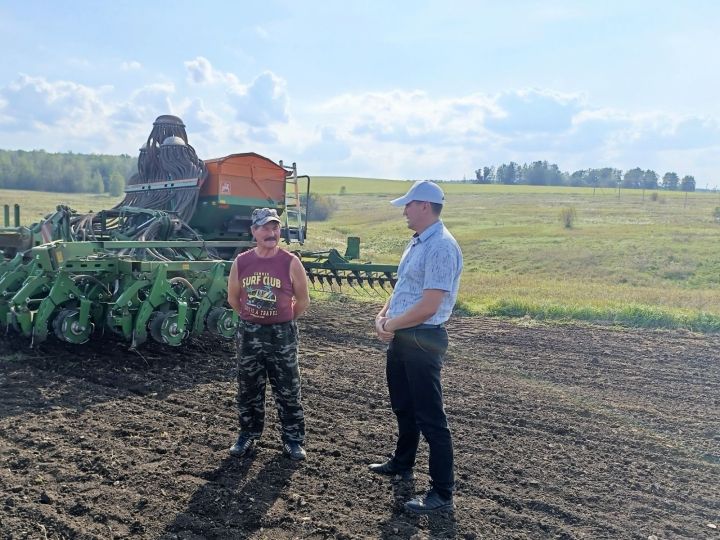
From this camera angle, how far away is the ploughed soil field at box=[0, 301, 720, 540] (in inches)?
147

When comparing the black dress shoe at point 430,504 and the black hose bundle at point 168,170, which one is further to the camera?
the black hose bundle at point 168,170

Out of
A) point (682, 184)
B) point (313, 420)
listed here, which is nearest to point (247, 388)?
point (313, 420)

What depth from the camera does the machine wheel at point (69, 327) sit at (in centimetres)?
672

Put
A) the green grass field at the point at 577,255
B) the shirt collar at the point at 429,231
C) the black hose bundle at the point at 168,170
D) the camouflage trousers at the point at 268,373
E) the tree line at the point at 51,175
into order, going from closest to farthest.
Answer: the shirt collar at the point at 429,231 < the camouflage trousers at the point at 268,373 < the black hose bundle at the point at 168,170 < the green grass field at the point at 577,255 < the tree line at the point at 51,175

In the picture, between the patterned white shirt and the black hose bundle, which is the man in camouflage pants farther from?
the black hose bundle

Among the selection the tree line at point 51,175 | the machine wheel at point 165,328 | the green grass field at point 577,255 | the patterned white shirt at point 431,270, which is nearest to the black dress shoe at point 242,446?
the patterned white shirt at point 431,270

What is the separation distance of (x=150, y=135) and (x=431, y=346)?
325 inches

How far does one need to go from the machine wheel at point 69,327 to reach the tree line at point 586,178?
107 metres

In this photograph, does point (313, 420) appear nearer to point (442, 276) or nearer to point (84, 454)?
point (84, 454)

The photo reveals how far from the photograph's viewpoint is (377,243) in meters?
35.1

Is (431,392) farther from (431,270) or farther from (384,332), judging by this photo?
(431,270)

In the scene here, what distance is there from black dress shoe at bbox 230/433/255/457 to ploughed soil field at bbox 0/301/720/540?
8 centimetres

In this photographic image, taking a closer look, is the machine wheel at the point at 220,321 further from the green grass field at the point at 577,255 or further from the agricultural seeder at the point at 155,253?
the green grass field at the point at 577,255

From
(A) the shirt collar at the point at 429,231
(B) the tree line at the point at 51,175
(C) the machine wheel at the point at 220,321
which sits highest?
(B) the tree line at the point at 51,175
